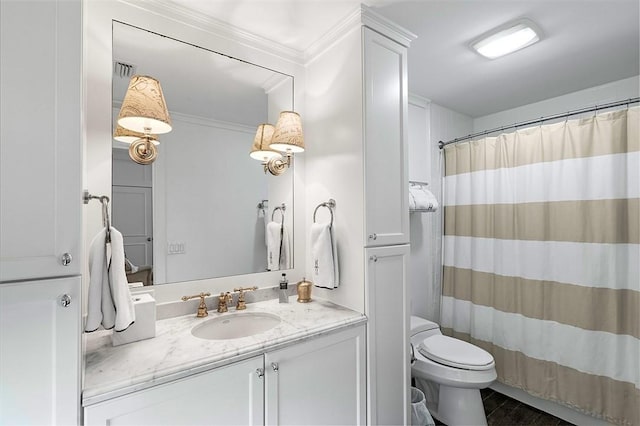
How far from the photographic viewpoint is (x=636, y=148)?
1748 mm

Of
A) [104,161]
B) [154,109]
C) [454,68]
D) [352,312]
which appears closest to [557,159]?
[454,68]

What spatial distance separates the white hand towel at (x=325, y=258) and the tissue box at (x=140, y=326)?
77cm

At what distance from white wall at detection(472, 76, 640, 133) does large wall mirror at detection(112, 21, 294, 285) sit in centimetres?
217

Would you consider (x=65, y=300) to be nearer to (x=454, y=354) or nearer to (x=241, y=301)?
(x=241, y=301)

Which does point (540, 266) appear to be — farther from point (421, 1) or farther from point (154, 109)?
point (154, 109)

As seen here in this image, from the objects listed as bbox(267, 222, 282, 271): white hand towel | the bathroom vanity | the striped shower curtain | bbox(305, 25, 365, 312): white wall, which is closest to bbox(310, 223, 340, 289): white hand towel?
bbox(305, 25, 365, 312): white wall

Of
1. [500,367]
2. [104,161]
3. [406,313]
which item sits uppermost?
[104,161]

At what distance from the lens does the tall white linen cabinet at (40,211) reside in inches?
28.6

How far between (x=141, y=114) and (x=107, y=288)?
666mm

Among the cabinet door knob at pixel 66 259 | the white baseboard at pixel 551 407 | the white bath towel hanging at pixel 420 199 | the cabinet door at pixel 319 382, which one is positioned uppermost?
the white bath towel hanging at pixel 420 199

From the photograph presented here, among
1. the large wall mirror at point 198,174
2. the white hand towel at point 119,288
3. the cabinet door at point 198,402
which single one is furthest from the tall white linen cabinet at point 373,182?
the white hand towel at point 119,288

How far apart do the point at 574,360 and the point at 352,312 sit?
1643 mm

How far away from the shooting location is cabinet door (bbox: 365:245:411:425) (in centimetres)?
148

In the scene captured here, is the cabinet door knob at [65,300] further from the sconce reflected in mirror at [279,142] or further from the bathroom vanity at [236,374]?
the sconce reflected in mirror at [279,142]
